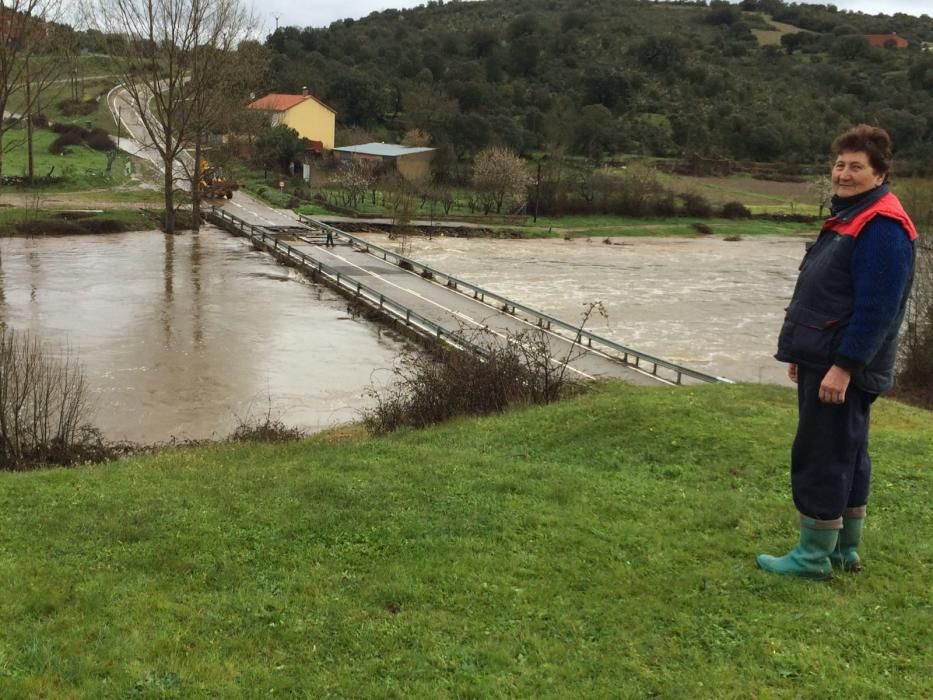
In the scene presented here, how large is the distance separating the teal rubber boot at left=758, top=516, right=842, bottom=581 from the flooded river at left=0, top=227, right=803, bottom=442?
10421 mm

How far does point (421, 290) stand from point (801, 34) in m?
144

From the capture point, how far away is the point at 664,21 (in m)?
162

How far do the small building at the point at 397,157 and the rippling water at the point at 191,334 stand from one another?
100 feet

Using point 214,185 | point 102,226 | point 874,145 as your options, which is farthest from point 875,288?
point 214,185

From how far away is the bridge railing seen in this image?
1852cm

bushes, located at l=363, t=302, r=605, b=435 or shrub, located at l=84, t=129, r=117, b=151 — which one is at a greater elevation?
shrub, located at l=84, t=129, r=117, b=151

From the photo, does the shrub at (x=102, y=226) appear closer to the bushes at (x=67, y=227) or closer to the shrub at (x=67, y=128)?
the bushes at (x=67, y=227)

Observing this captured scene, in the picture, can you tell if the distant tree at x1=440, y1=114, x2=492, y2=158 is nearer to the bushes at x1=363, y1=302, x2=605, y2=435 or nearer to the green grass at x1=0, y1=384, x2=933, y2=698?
the bushes at x1=363, y1=302, x2=605, y2=435

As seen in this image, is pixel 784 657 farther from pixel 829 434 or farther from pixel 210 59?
pixel 210 59

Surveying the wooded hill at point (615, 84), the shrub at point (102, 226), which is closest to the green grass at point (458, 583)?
the shrub at point (102, 226)

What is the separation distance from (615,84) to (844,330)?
105005mm

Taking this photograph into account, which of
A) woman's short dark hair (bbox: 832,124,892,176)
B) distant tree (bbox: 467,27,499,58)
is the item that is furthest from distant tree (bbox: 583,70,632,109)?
woman's short dark hair (bbox: 832,124,892,176)

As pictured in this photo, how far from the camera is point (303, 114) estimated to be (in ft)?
228

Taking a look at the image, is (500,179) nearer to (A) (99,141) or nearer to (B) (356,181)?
(B) (356,181)
